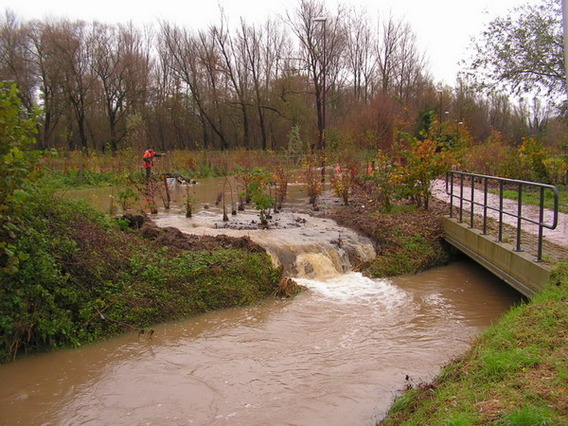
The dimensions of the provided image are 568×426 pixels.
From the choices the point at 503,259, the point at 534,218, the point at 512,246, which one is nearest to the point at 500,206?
the point at 512,246

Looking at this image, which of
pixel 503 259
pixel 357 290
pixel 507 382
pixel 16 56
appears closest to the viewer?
pixel 507 382

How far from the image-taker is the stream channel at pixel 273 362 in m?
5.26

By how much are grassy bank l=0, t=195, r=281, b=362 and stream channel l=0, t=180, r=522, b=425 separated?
0.99 feet

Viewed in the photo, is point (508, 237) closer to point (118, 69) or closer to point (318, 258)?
point (318, 258)

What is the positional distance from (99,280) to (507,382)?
5.76 metres

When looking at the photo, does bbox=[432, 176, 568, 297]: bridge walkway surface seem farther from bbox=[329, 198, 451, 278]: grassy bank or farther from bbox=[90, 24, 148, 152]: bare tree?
bbox=[90, 24, 148, 152]: bare tree

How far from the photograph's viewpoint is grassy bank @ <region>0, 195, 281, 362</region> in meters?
6.52

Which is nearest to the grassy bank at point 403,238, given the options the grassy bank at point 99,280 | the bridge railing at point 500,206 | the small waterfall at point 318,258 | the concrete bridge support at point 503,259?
the small waterfall at point 318,258

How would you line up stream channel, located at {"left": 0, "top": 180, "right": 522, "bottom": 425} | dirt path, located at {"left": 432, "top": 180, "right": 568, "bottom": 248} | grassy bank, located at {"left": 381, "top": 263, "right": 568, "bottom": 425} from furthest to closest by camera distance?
dirt path, located at {"left": 432, "top": 180, "right": 568, "bottom": 248}
stream channel, located at {"left": 0, "top": 180, "right": 522, "bottom": 425}
grassy bank, located at {"left": 381, "top": 263, "right": 568, "bottom": 425}

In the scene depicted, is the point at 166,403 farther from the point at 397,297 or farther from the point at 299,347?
the point at 397,297

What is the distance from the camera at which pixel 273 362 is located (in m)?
6.41

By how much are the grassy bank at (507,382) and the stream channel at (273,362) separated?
68cm

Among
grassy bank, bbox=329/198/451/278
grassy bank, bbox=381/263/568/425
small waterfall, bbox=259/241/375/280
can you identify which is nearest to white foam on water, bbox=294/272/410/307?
small waterfall, bbox=259/241/375/280

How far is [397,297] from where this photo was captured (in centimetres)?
913
